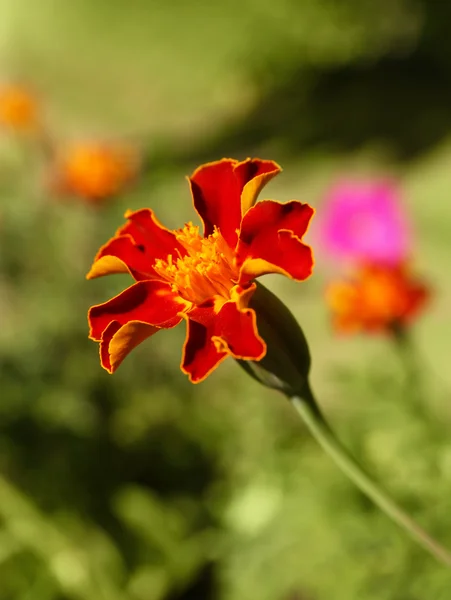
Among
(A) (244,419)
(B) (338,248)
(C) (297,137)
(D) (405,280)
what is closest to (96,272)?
(D) (405,280)

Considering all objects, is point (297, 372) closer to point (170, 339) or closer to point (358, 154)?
point (170, 339)

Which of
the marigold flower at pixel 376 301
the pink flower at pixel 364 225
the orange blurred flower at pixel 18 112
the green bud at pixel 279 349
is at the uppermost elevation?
the orange blurred flower at pixel 18 112

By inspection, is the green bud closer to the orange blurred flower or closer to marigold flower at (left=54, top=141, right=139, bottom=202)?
marigold flower at (left=54, top=141, right=139, bottom=202)

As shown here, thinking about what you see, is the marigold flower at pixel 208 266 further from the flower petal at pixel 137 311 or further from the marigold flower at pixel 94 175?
the marigold flower at pixel 94 175

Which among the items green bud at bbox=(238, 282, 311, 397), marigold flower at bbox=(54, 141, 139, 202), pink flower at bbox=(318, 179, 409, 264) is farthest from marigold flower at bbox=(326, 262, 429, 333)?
marigold flower at bbox=(54, 141, 139, 202)

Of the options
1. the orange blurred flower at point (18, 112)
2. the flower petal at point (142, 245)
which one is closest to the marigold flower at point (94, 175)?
the orange blurred flower at point (18, 112)

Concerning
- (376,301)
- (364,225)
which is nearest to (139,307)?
(376,301)
